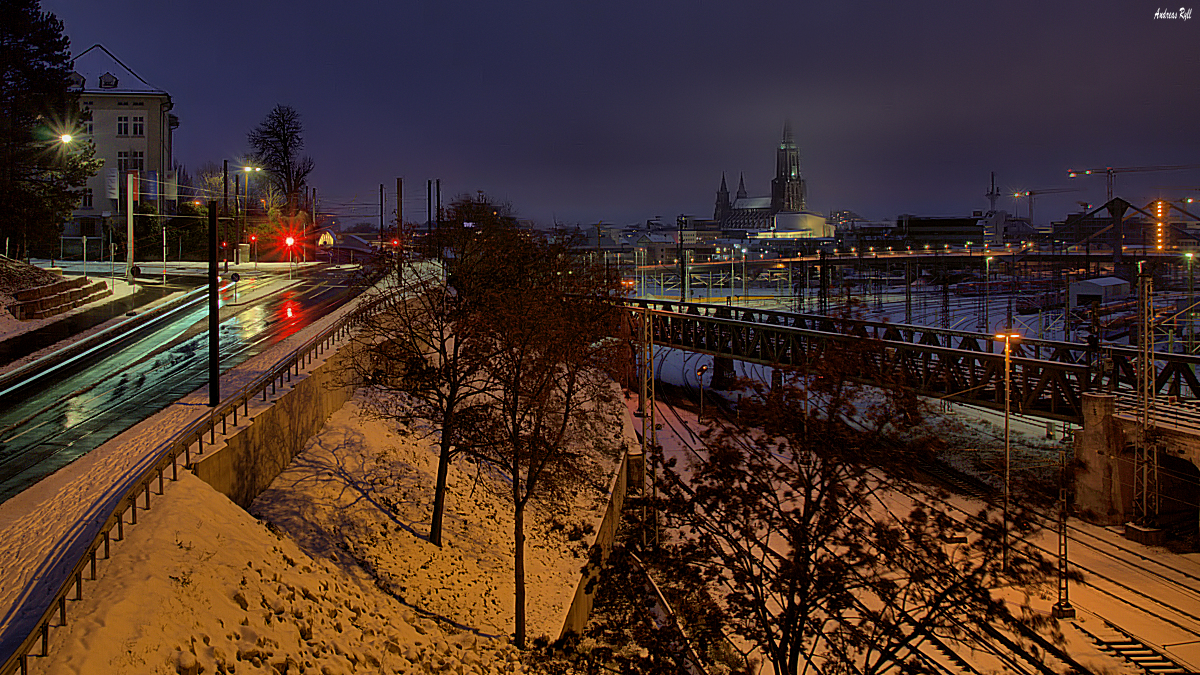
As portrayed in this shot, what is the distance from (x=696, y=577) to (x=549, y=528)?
12088 mm

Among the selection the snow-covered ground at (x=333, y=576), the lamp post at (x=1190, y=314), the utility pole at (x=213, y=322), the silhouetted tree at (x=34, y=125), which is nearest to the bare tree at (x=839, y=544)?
the snow-covered ground at (x=333, y=576)

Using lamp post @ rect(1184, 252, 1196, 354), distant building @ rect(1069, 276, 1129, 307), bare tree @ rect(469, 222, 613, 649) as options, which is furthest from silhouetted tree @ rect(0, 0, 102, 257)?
distant building @ rect(1069, 276, 1129, 307)

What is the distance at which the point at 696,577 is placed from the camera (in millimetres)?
11289

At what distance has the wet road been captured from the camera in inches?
589

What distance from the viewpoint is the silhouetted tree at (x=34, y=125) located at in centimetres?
3481

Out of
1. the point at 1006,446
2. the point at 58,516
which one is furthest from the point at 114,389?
A: the point at 1006,446

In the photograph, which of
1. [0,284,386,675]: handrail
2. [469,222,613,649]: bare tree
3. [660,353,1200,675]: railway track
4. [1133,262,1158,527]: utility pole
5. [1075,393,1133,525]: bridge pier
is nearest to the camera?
[0,284,386,675]: handrail

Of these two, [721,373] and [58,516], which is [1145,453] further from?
[721,373]

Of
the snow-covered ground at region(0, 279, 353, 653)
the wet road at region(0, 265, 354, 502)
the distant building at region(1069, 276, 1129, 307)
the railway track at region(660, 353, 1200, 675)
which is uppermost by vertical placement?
the distant building at region(1069, 276, 1129, 307)

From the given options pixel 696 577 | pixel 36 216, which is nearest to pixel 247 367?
pixel 696 577

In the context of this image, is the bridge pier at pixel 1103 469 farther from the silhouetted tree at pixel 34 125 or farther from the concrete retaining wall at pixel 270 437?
the silhouetted tree at pixel 34 125

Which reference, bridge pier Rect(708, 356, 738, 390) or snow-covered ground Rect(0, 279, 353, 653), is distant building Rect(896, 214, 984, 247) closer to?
bridge pier Rect(708, 356, 738, 390)

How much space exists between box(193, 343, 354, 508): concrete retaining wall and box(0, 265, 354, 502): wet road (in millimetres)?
2725

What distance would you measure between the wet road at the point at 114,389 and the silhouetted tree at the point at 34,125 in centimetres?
A: 818
